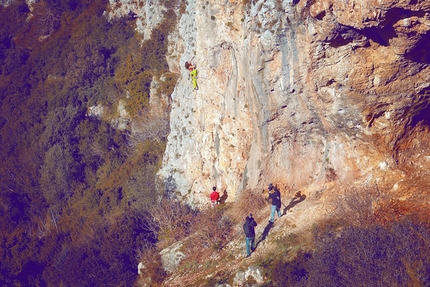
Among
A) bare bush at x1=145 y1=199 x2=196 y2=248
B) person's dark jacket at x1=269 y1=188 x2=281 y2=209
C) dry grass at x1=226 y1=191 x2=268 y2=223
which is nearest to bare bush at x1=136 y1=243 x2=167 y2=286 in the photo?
bare bush at x1=145 y1=199 x2=196 y2=248

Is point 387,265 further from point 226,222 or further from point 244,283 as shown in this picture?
point 226,222

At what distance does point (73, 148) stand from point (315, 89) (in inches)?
938

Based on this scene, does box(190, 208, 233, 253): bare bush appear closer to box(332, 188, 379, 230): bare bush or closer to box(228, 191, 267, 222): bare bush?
box(228, 191, 267, 222): bare bush

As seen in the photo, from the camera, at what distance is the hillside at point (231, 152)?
1419 cm

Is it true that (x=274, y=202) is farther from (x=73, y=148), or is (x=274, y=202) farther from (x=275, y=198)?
(x=73, y=148)

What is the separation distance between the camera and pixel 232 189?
21.7m

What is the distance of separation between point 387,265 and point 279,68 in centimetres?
781

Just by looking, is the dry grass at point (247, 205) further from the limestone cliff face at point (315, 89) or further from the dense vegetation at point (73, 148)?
the dense vegetation at point (73, 148)

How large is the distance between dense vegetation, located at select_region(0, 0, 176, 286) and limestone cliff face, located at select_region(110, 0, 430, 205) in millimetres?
9221

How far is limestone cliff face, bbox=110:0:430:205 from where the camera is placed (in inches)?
564

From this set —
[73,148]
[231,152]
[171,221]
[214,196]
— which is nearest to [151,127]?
[73,148]

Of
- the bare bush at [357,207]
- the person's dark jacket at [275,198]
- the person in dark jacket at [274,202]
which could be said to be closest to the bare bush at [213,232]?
the person in dark jacket at [274,202]

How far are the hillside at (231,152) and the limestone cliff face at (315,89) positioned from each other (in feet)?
0.19

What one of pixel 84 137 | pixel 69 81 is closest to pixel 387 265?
pixel 84 137
